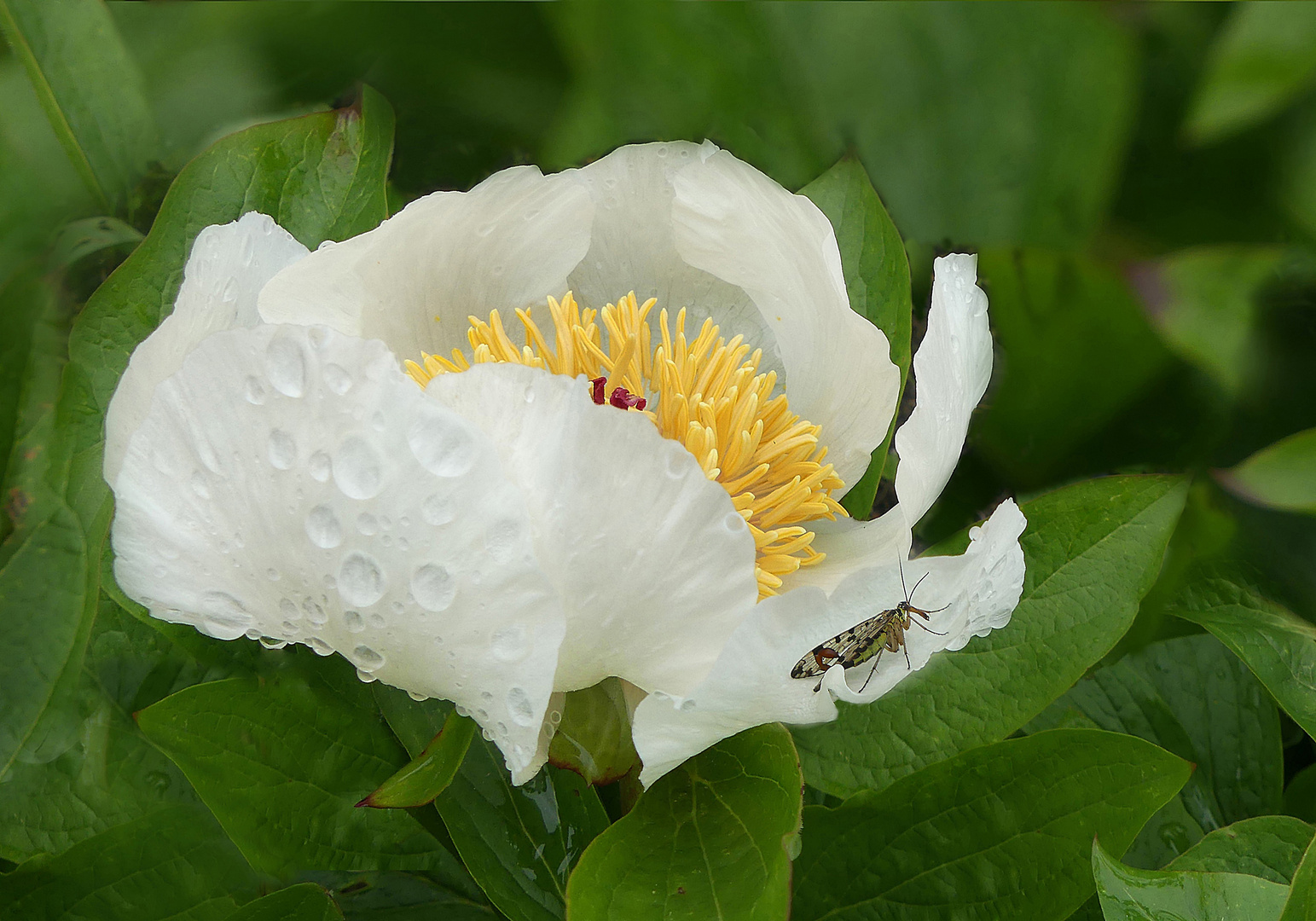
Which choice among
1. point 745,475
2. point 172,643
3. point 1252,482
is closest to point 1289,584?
point 1252,482

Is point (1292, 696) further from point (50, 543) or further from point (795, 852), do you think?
point (50, 543)

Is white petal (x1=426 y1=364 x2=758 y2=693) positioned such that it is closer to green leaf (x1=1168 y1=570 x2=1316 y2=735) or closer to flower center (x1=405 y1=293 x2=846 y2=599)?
flower center (x1=405 y1=293 x2=846 y2=599)

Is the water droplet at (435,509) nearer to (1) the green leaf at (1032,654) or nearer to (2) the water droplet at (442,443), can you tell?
(2) the water droplet at (442,443)

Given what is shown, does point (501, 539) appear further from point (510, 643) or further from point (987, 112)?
point (987, 112)

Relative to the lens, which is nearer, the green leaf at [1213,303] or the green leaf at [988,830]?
the green leaf at [988,830]

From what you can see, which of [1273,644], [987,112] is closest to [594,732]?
[1273,644]

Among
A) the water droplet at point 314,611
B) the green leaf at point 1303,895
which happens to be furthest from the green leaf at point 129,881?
the green leaf at point 1303,895

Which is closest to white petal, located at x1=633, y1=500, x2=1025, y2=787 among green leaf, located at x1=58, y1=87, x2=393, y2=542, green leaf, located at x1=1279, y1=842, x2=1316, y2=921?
green leaf, located at x1=1279, y1=842, x2=1316, y2=921
